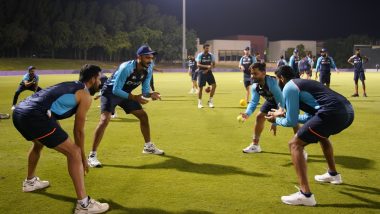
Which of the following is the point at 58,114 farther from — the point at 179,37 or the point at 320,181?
the point at 179,37

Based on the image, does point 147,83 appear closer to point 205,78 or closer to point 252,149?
point 252,149

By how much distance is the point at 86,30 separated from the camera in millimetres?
73750

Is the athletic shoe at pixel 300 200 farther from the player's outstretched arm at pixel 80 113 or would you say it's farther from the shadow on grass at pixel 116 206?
the player's outstretched arm at pixel 80 113

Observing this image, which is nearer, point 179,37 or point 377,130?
point 377,130

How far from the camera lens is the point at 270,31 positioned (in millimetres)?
105250

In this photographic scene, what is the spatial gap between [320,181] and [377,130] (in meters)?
5.24

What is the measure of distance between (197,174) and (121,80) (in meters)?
2.17

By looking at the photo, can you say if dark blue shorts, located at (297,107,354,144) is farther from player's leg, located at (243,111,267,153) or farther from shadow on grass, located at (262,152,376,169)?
player's leg, located at (243,111,267,153)

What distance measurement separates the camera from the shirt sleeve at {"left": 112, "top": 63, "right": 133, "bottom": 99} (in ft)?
22.7

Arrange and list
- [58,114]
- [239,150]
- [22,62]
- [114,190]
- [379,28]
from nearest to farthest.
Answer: [58,114]
[114,190]
[239,150]
[22,62]
[379,28]

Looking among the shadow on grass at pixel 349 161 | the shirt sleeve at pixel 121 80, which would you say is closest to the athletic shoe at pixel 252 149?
the shadow on grass at pixel 349 161

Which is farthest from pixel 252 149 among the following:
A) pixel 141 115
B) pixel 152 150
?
pixel 141 115

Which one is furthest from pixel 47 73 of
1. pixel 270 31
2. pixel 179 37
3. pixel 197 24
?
pixel 270 31

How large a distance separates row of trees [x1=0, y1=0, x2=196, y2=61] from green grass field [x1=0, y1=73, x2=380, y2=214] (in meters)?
64.1
